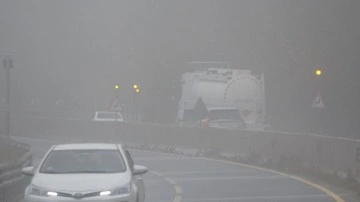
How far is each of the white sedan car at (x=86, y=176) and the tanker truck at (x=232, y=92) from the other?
30.0 metres

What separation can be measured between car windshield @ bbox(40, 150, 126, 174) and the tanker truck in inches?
1182

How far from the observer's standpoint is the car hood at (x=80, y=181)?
13.6 meters

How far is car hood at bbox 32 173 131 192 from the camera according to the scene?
13.6 m

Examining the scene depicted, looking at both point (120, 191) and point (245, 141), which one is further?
point (245, 141)

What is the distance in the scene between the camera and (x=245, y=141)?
33281 mm

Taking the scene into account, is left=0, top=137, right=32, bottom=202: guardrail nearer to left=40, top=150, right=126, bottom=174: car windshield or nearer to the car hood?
left=40, top=150, right=126, bottom=174: car windshield

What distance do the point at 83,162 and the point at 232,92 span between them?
3113 centimetres

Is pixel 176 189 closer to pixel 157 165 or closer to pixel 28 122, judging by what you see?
pixel 157 165

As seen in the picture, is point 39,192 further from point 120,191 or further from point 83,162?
point 83,162

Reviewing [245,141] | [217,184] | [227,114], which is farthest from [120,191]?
[227,114]

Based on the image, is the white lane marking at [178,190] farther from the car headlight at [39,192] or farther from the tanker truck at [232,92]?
the tanker truck at [232,92]

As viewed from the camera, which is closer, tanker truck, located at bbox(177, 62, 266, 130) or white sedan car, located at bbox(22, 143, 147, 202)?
white sedan car, located at bbox(22, 143, 147, 202)

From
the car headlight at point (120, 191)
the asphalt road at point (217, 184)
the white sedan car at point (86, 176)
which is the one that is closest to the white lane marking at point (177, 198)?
the asphalt road at point (217, 184)

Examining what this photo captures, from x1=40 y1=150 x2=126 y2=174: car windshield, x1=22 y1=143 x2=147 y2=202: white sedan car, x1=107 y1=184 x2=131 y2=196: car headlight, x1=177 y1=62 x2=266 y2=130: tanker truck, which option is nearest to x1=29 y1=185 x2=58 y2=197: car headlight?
x1=22 y1=143 x2=147 y2=202: white sedan car
